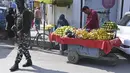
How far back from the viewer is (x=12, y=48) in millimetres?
10461

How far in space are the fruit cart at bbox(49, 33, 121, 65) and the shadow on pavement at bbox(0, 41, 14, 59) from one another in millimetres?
2298

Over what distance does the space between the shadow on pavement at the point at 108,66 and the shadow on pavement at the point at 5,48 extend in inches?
118

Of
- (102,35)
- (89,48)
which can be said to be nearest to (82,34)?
(89,48)

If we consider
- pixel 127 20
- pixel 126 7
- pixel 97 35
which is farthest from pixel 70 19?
pixel 97 35

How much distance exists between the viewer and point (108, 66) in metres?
8.09

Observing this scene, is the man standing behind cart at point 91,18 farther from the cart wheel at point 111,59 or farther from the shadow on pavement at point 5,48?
the shadow on pavement at point 5,48

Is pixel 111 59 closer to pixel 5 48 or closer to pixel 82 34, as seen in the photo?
pixel 82 34

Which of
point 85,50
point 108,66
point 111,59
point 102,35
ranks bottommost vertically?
point 108,66

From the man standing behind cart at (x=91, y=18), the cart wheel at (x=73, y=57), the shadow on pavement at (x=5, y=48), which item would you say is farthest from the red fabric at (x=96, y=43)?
the shadow on pavement at (x=5, y=48)

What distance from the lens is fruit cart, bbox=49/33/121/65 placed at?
24.8 ft

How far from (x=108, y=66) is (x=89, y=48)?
901 mm

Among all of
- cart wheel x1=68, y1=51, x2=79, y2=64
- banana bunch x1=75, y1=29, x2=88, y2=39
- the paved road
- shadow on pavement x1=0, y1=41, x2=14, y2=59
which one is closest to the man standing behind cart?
banana bunch x1=75, y1=29, x2=88, y2=39

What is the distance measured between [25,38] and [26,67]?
977 mm

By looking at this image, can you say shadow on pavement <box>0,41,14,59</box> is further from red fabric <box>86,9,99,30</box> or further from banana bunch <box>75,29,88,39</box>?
red fabric <box>86,9,99,30</box>
